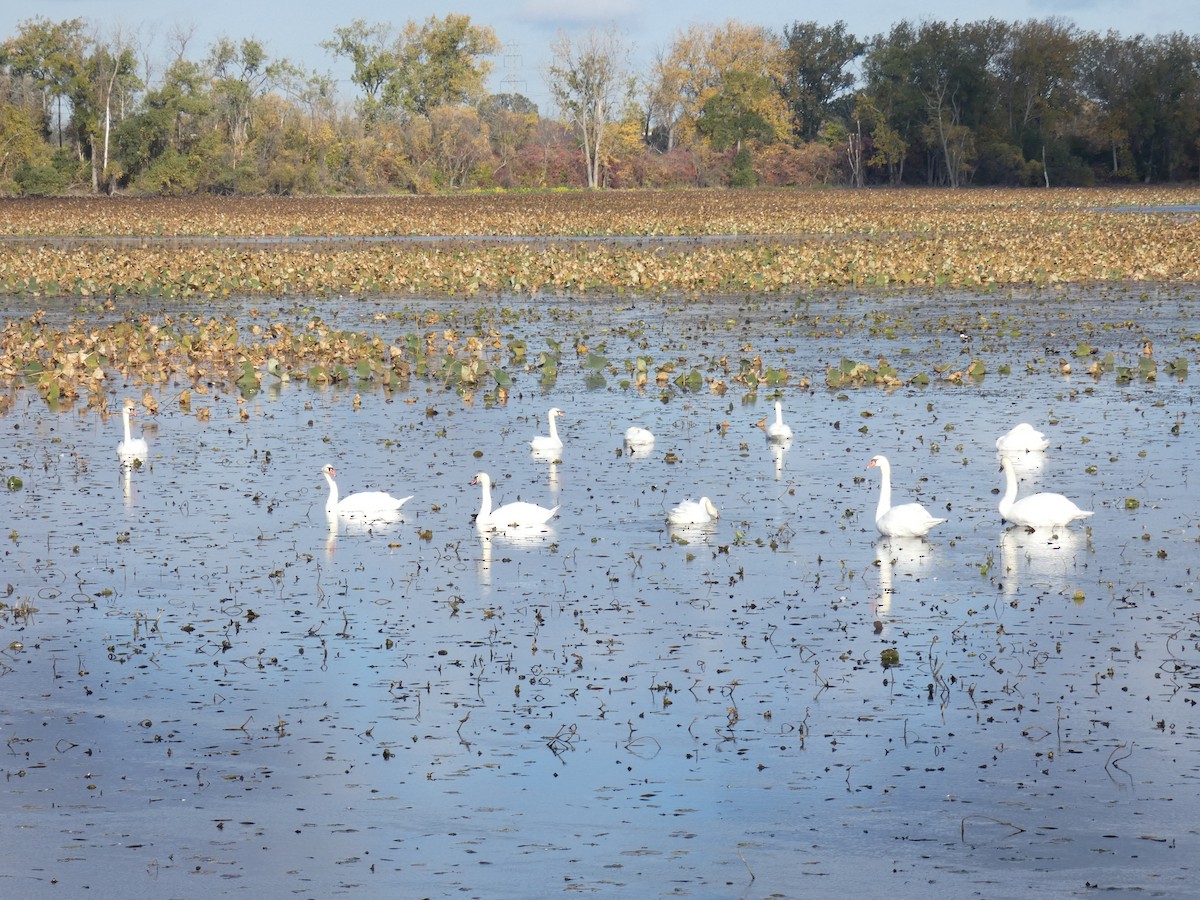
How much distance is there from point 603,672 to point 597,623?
994 millimetres

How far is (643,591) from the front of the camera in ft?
37.6

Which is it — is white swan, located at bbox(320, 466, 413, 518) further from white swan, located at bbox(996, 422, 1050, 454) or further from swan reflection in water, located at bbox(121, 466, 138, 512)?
white swan, located at bbox(996, 422, 1050, 454)

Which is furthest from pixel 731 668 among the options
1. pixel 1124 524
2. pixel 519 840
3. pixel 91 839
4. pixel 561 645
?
pixel 1124 524

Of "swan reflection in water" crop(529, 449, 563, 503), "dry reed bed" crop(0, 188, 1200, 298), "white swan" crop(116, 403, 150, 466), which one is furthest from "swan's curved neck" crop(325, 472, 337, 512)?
"dry reed bed" crop(0, 188, 1200, 298)

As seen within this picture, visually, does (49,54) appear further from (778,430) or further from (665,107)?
(778,430)

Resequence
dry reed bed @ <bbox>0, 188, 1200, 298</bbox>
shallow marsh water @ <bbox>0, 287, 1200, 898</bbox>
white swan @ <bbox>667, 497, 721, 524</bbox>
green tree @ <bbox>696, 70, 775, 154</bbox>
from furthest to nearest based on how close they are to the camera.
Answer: green tree @ <bbox>696, 70, 775, 154</bbox>
dry reed bed @ <bbox>0, 188, 1200, 298</bbox>
white swan @ <bbox>667, 497, 721, 524</bbox>
shallow marsh water @ <bbox>0, 287, 1200, 898</bbox>

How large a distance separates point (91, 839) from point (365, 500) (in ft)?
21.2

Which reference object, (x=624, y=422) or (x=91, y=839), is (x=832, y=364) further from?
(x=91, y=839)

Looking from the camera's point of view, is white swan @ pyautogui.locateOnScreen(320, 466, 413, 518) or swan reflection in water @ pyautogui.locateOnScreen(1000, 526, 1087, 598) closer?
swan reflection in water @ pyautogui.locateOnScreen(1000, 526, 1087, 598)

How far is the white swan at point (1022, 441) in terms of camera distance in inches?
634

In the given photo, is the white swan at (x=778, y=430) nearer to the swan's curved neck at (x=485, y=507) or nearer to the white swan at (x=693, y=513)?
the white swan at (x=693, y=513)

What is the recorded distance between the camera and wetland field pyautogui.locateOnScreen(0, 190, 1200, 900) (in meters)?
7.41

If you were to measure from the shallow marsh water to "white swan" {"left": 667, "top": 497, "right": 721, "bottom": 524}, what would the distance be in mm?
153

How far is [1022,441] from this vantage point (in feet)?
52.9
